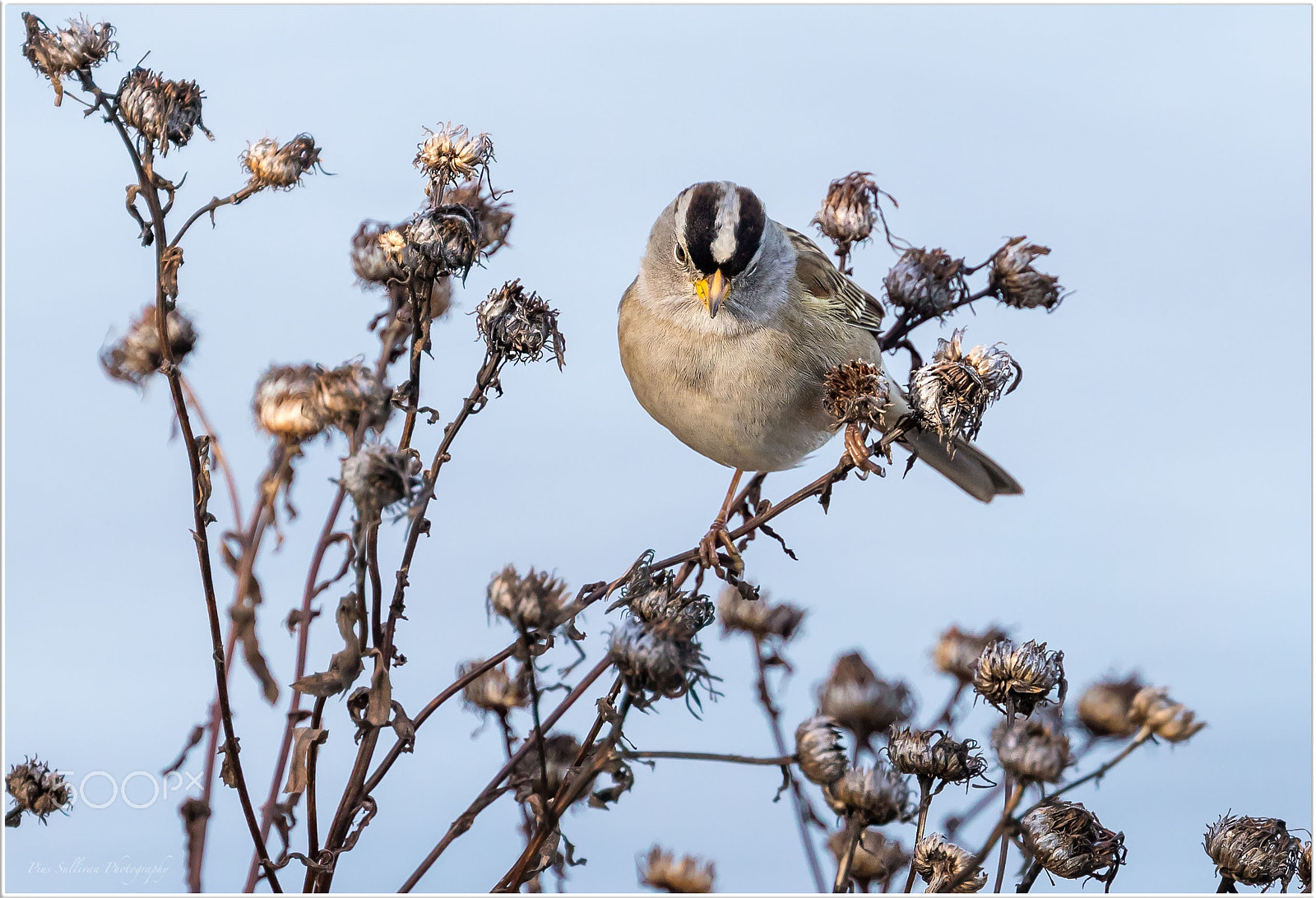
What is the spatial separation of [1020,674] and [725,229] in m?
1.19

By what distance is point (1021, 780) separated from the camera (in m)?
1.48

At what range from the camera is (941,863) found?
1720mm

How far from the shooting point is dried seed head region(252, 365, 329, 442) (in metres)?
1.55

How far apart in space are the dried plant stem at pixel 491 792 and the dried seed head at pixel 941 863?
560 mm

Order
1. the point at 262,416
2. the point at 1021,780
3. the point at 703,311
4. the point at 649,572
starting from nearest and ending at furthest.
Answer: the point at 1021,780 < the point at 262,416 < the point at 649,572 < the point at 703,311

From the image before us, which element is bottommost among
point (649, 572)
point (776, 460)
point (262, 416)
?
point (649, 572)

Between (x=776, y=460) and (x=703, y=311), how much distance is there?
0.38 metres

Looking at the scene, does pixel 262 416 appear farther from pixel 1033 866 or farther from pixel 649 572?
pixel 1033 866

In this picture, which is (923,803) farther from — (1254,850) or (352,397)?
(352,397)

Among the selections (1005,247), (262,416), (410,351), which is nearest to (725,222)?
(1005,247)

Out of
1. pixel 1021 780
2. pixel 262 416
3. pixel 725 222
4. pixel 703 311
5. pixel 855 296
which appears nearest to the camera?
pixel 1021 780

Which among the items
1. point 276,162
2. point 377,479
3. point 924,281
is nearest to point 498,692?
point 377,479

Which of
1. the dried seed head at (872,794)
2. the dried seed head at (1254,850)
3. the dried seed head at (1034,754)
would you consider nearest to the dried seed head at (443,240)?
the dried seed head at (872,794)

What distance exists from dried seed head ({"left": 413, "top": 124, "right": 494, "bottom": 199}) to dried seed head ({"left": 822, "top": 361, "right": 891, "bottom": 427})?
714 mm
